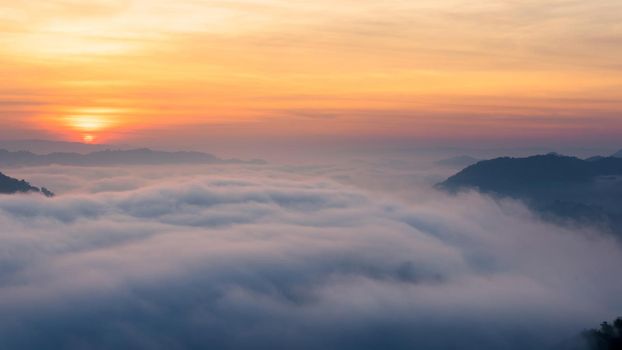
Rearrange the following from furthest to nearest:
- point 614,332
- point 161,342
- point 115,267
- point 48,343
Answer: point 115,267 < point 161,342 < point 48,343 < point 614,332

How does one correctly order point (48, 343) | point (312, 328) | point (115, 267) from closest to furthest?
point (48, 343)
point (312, 328)
point (115, 267)

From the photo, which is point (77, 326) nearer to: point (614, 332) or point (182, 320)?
point (182, 320)

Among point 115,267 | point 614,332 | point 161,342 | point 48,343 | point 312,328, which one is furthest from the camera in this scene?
point 115,267

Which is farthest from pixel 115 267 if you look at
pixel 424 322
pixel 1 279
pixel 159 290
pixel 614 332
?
pixel 614 332

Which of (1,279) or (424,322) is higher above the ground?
(1,279)

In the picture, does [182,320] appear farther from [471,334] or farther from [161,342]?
[471,334]

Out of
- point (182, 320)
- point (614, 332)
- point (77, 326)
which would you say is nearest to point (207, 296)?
point (182, 320)

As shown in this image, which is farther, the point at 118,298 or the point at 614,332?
the point at 118,298

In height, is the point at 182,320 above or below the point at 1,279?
below

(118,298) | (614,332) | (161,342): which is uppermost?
(614,332)
